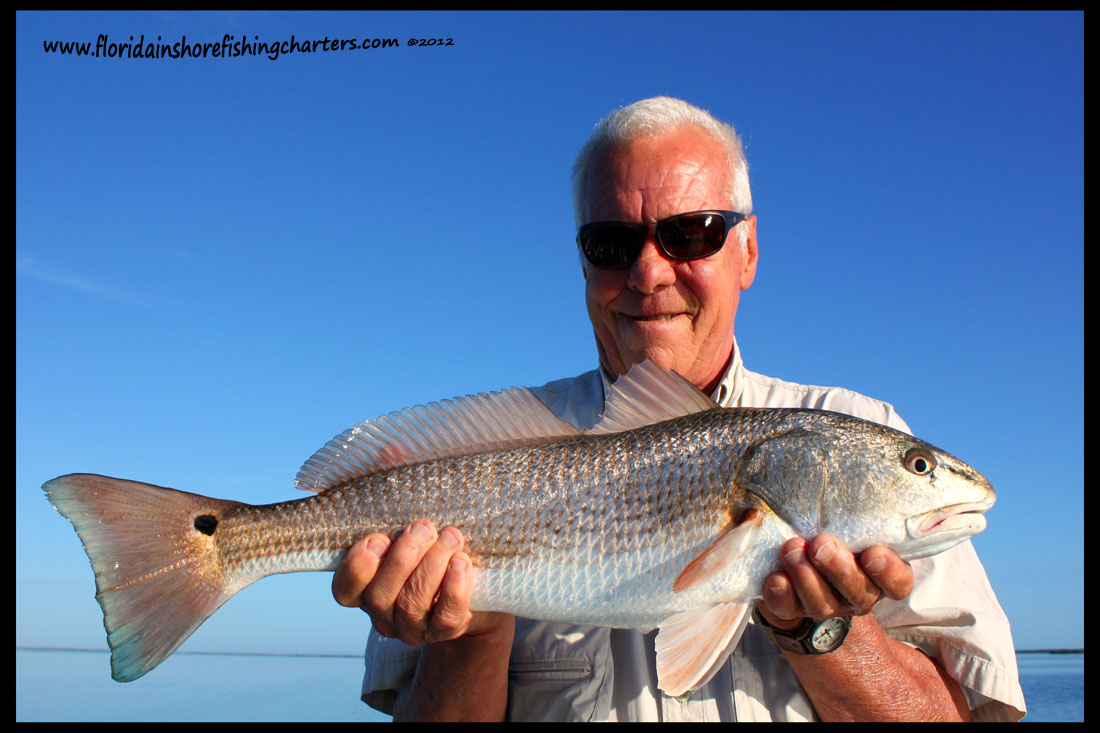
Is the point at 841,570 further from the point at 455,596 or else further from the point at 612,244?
the point at 612,244

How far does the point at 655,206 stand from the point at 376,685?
336 centimetres

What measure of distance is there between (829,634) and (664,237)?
2.48 m

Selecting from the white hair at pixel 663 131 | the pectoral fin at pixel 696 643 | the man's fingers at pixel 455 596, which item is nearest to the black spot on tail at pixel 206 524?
the man's fingers at pixel 455 596

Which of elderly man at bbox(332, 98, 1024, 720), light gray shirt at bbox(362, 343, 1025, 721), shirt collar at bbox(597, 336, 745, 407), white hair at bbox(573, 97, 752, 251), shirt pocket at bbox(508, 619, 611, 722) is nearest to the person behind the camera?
elderly man at bbox(332, 98, 1024, 720)

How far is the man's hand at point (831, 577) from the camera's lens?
2.97 metres

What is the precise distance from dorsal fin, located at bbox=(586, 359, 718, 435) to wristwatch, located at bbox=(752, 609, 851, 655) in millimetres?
964

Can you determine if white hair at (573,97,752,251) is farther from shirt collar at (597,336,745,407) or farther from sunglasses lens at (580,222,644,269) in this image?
shirt collar at (597,336,745,407)

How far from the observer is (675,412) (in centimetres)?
349

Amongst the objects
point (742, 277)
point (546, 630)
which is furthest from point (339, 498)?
point (742, 277)

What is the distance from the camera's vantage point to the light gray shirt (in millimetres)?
3812

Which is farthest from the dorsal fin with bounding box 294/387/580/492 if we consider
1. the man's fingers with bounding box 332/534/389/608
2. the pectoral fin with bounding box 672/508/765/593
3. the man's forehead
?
the man's forehead

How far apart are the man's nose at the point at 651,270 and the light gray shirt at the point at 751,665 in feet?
6.72

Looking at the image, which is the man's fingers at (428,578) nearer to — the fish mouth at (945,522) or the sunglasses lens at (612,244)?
the fish mouth at (945,522)

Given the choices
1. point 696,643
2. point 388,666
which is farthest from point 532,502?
point 388,666
